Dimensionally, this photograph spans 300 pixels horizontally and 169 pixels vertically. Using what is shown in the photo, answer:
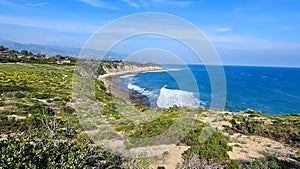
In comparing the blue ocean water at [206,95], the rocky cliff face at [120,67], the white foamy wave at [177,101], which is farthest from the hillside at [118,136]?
the rocky cliff face at [120,67]

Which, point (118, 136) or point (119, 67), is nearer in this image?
point (118, 136)

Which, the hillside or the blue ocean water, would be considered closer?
the hillside

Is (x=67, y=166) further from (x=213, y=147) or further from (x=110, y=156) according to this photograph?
(x=213, y=147)

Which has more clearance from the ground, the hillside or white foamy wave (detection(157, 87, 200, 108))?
the hillside

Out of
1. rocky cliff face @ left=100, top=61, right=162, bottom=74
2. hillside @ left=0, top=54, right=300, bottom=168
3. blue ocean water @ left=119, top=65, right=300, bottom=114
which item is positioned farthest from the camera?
rocky cliff face @ left=100, top=61, right=162, bottom=74

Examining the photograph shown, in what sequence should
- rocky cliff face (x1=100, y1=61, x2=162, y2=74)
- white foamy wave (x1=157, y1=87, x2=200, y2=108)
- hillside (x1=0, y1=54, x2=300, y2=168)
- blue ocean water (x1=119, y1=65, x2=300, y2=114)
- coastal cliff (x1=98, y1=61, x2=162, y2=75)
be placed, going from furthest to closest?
1. rocky cliff face (x1=100, y1=61, x2=162, y2=74)
2. coastal cliff (x1=98, y1=61, x2=162, y2=75)
3. blue ocean water (x1=119, y1=65, x2=300, y2=114)
4. white foamy wave (x1=157, y1=87, x2=200, y2=108)
5. hillside (x1=0, y1=54, x2=300, y2=168)

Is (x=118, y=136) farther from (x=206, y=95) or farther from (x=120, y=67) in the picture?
(x=120, y=67)

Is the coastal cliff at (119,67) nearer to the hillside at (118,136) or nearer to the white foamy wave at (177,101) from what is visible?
the white foamy wave at (177,101)

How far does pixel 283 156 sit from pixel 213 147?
3.33 m

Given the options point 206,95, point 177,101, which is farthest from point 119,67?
point 177,101

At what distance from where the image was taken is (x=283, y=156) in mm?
10867

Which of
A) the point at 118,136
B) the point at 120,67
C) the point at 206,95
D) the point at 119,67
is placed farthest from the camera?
the point at 120,67

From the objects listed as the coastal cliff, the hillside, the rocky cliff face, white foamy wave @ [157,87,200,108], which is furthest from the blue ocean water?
the rocky cliff face

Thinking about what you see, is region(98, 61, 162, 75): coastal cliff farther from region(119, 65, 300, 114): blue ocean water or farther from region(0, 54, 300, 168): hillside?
region(0, 54, 300, 168): hillside
